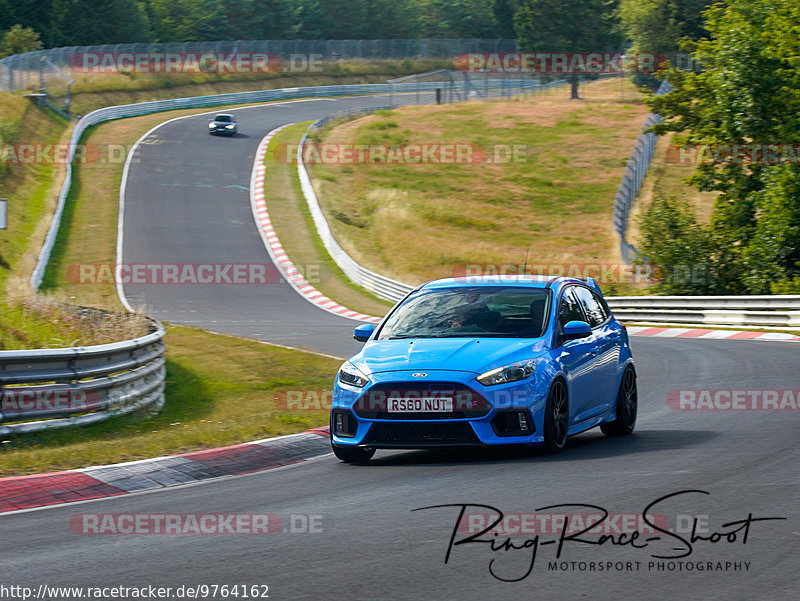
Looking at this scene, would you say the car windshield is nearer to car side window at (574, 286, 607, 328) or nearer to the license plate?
car side window at (574, 286, 607, 328)

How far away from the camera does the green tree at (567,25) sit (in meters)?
90.4

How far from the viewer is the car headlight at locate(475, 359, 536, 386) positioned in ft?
28.8

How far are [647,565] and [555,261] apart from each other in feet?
113

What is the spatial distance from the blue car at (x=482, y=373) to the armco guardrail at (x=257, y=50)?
51.0m

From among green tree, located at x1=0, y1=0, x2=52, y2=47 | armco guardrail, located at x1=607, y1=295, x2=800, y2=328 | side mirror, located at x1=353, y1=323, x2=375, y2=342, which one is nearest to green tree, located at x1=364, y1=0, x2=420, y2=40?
green tree, located at x1=0, y1=0, x2=52, y2=47

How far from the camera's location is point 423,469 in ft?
29.2

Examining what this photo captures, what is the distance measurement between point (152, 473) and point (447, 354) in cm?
265

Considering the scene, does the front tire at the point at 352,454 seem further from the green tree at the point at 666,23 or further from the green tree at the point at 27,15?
the green tree at the point at 27,15

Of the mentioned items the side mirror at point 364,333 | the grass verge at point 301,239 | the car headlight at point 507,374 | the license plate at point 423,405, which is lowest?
the grass verge at point 301,239

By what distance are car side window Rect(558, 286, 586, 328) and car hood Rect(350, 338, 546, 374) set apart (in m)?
0.65

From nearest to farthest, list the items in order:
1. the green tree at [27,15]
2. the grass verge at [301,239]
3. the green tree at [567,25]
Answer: the grass verge at [301,239] → the green tree at [27,15] → the green tree at [567,25]

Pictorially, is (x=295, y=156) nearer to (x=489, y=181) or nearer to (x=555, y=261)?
(x=489, y=181)

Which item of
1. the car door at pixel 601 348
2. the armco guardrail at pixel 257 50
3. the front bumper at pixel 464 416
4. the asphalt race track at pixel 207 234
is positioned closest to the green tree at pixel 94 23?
the armco guardrail at pixel 257 50

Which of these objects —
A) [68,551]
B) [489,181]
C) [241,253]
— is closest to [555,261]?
[241,253]
